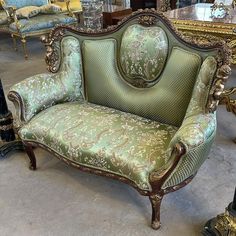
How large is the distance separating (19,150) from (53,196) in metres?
0.60

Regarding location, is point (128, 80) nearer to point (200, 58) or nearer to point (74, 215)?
point (200, 58)

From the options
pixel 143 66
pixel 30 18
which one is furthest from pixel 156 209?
pixel 30 18

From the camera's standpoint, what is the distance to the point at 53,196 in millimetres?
1830

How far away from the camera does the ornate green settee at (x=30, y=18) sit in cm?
407

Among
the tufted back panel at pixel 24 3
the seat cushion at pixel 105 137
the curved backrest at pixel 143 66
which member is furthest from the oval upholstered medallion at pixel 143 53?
the tufted back panel at pixel 24 3

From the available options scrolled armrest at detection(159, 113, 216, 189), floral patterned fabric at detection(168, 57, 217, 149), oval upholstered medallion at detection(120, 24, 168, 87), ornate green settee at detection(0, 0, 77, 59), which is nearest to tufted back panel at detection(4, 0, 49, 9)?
ornate green settee at detection(0, 0, 77, 59)

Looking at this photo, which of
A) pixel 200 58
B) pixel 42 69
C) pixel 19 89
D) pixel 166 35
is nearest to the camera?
pixel 200 58

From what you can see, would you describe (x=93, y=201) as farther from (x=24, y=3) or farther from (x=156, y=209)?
(x=24, y=3)

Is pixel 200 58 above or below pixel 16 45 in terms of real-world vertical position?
above

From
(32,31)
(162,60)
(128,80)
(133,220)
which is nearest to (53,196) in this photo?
(133,220)

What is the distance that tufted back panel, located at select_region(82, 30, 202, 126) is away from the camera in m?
1.68

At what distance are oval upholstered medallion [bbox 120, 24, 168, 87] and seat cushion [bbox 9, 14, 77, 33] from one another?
2614 millimetres

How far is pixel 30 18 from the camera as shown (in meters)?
4.23

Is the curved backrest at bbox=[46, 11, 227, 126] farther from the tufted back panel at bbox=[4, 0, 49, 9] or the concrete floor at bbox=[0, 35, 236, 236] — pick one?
the tufted back panel at bbox=[4, 0, 49, 9]
